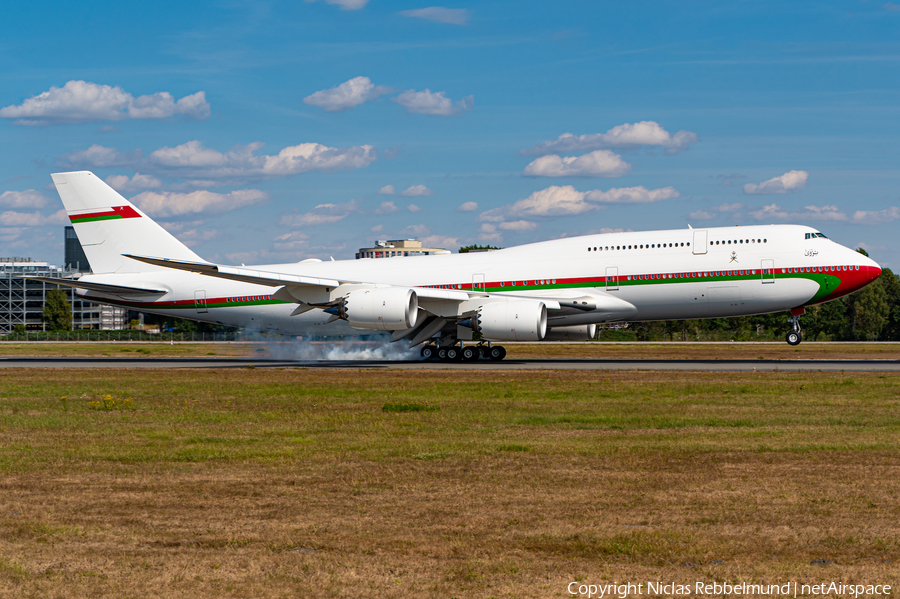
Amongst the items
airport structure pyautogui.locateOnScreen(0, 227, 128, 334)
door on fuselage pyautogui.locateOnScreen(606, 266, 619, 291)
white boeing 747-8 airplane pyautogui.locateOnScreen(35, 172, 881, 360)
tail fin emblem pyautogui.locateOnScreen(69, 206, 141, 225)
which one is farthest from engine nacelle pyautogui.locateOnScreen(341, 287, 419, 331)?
airport structure pyautogui.locateOnScreen(0, 227, 128, 334)

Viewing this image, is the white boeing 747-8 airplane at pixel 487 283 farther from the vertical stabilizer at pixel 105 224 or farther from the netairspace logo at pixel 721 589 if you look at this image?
the netairspace logo at pixel 721 589

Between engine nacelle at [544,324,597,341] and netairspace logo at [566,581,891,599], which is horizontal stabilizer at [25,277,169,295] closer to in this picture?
engine nacelle at [544,324,597,341]

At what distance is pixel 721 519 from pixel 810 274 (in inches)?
1061

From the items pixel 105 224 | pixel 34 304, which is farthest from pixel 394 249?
pixel 105 224

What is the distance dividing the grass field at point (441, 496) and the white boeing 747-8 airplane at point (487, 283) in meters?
13.9

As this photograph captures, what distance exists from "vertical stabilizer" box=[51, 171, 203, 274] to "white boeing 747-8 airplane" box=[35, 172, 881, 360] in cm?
6

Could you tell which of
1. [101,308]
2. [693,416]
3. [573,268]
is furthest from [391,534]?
[101,308]

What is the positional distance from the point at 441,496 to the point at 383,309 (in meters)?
23.1

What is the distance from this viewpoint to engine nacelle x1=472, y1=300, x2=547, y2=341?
31.7m

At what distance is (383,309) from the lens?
3231cm

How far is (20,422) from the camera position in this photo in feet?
53.7

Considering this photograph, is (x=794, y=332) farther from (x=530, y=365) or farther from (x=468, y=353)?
(x=468, y=353)

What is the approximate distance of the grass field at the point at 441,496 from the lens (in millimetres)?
6660

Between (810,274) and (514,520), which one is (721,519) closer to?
(514,520)
